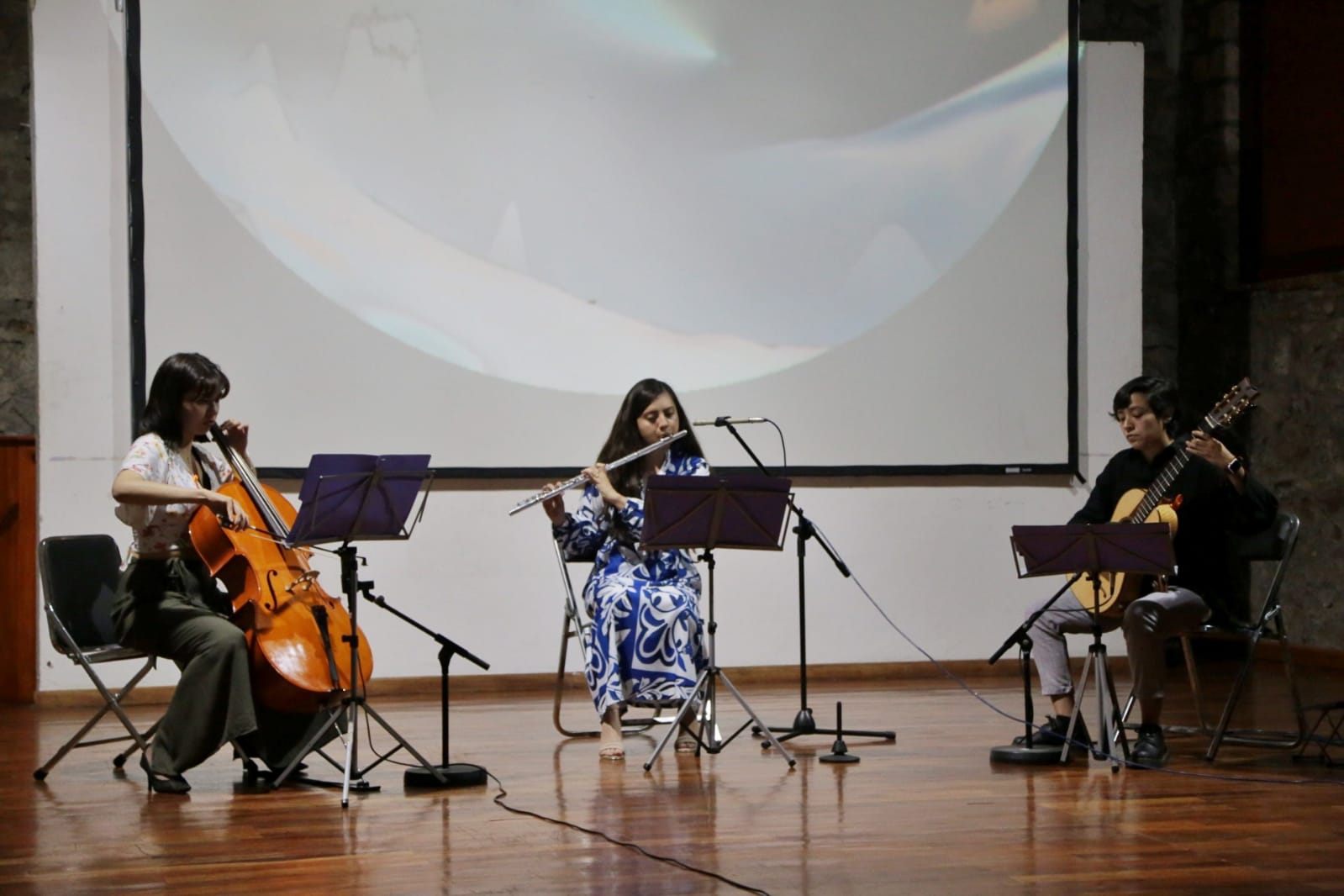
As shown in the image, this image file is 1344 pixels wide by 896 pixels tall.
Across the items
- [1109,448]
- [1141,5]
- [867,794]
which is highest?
[1141,5]

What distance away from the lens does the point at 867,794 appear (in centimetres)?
414

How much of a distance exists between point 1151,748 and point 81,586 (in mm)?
3071

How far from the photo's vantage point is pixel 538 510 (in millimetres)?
6605

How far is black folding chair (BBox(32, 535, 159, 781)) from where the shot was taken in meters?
4.45

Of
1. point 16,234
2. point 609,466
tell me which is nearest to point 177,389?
point 609,466

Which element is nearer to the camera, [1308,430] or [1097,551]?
[1097,551]

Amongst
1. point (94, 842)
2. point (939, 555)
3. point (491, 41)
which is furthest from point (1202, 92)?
point (94, 842)

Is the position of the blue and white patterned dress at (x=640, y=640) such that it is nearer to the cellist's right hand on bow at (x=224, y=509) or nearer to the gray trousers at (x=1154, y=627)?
the gray trousers at (x=1154, y=627)

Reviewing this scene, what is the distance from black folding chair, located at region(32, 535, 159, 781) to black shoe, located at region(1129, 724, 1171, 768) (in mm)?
2739

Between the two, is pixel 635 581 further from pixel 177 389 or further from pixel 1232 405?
pixel 1232 405

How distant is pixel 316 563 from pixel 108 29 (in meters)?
2.17

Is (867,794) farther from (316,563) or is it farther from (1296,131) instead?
(1296,131)

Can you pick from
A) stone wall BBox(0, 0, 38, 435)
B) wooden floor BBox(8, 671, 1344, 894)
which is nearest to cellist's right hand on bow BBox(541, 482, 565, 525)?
wooden floor BBox(8, 671, 1344, 894)

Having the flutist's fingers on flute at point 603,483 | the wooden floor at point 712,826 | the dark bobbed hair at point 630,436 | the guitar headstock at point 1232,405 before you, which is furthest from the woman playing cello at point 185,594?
the guitar headstock at point 1232,405
